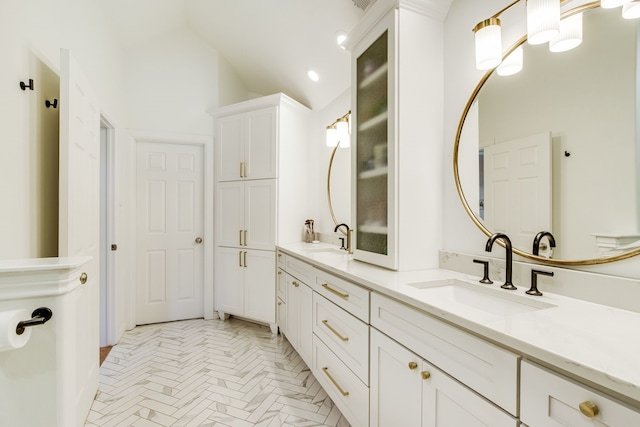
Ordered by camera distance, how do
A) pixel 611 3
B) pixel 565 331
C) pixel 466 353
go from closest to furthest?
1. pixel 565 331
2. pixel 466 353
3. pixel 611 3

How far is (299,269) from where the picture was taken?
2375 mm

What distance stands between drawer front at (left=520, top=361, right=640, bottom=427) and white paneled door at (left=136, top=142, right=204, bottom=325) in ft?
11.0

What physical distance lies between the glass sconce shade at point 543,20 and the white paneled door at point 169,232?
3236 mm

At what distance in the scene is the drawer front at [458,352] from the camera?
0.79m

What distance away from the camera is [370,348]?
1.40m

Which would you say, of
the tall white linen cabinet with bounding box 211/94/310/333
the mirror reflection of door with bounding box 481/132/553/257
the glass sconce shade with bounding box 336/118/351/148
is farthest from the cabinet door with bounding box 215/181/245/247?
the mirror reflection of door with bounding box 481/132/553/257

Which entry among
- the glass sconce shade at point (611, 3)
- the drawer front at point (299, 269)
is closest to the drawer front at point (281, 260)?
the drawer front at point (299, 269)

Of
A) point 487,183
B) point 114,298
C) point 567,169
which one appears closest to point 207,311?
point 114,298

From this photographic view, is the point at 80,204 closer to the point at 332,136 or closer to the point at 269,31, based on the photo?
the point at 332,136

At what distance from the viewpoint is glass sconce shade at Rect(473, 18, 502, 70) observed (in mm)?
1321

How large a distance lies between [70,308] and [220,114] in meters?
2.72

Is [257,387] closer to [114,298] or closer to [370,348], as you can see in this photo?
[370,348]

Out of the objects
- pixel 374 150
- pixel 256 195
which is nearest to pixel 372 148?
pixel 374 150

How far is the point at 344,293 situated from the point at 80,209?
160cm
